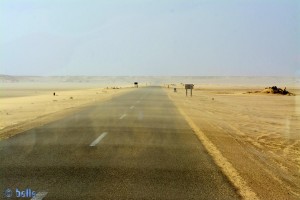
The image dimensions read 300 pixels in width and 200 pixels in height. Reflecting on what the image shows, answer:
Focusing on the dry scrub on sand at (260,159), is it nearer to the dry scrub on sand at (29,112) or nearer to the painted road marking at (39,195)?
the painted road marking at (39,195)

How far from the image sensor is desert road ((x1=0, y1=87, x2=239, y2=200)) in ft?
22.6

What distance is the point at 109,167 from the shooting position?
8766mm

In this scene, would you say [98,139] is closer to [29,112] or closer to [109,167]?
[109,167]

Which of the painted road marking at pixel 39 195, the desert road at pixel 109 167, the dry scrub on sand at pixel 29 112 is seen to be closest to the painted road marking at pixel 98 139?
the desert road at pixel 109 167

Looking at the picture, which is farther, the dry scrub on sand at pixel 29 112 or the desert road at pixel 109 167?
the dry scrub on sand at pixel 29 112

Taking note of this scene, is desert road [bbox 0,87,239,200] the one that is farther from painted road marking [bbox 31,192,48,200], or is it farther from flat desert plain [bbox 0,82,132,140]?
flat desert plain [bbox 0,82,132,140]

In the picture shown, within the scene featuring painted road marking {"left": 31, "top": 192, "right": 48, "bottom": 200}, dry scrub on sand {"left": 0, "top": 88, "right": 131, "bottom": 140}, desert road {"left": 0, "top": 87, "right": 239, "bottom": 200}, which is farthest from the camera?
dry scrub on sand {"left": 0, "top": 88, "right": 131, "bottom": 140}

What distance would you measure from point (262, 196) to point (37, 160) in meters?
5.03

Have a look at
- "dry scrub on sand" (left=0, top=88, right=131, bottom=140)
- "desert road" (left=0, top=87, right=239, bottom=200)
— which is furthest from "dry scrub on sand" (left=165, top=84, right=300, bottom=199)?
"dry scrub on sand" (left=0, top=88, right=131, bottom=140)

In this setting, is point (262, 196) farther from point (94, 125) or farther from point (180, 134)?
point (94, 125)

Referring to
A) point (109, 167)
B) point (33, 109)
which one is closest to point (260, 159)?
point (109, 167)

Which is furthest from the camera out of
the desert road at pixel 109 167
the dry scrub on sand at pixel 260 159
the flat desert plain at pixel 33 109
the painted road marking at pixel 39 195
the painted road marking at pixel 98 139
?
the flat desert plain at pixel 33 109

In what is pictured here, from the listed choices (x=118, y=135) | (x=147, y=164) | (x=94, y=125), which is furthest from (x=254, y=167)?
(x=94, y=125)

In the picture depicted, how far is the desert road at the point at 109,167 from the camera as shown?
688 centimetres
